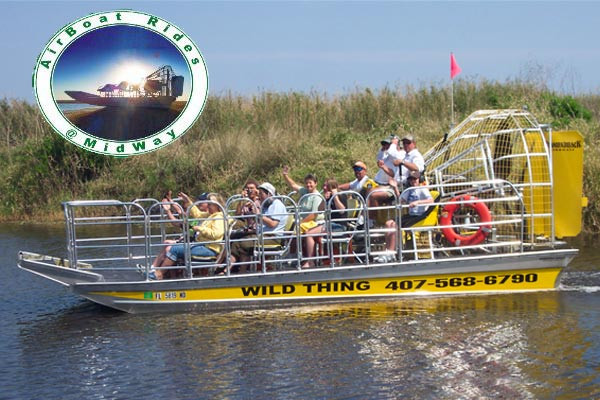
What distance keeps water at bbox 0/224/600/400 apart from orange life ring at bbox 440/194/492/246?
0.90 meters

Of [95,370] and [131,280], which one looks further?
[131,280]

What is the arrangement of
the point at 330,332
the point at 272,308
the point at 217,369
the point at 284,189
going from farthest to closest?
the point at 284,189 → the point at 272,308 → the point at 330,332 → the point at 217,369

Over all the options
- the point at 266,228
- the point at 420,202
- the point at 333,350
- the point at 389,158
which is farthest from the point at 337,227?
the point at 333,350

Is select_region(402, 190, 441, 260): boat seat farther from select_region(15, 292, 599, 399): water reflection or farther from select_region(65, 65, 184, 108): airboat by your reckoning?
select_region(65, 65, 184, 108): airboat

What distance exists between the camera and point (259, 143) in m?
25.7

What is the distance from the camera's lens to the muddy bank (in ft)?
78.9

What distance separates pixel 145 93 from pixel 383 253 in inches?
513

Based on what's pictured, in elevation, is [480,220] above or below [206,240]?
above

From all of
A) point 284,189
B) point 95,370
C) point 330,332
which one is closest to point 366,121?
point 284,189

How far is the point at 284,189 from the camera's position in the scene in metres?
23.5

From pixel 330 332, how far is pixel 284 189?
41.2 ft

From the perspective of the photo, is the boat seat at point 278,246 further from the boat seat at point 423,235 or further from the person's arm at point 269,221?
the boat seat at point 423,235

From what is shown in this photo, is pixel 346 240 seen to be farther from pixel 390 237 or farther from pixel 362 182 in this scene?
pixel 362 182

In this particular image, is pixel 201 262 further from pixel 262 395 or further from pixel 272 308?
pixel 262 395
